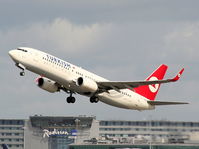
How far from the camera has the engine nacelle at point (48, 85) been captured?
9262cm

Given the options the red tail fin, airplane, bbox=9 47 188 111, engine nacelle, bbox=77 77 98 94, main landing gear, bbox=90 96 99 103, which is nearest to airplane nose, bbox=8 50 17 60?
airplane, bbox=9 47 188 111

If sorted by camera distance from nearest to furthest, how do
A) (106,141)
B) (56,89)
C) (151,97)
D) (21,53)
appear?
(21,53) → (56,89) → (151,97) → (106,141)

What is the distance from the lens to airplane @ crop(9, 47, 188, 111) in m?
86.6

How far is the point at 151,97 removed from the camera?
338 feet

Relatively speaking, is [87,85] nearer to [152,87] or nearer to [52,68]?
[52,68]

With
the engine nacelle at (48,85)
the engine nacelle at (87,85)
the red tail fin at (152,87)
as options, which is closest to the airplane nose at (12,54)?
the engine nacelle at (48,85)

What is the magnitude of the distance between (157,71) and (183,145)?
44.8m

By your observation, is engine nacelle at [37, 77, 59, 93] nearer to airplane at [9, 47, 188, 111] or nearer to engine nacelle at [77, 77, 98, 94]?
airplane at [9, 47, 188, 111]

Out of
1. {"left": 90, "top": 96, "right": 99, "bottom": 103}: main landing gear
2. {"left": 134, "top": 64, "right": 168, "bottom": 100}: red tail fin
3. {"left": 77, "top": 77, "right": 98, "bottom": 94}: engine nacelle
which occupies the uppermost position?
{"left": 134, "top": 64, "right": 168, "bottom": 100}: red tail fin

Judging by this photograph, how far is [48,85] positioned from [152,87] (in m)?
17.7

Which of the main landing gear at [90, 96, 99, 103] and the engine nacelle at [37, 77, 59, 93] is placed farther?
the main landing gear at [90, 96, 99, 103]

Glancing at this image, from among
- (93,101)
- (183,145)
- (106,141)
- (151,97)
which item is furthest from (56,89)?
(106,141)

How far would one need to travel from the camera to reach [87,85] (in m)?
89.0

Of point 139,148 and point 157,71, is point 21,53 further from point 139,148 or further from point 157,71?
point 139,148
